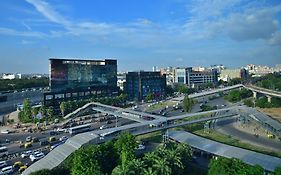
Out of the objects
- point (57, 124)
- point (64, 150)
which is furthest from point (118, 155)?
point (57, 124)

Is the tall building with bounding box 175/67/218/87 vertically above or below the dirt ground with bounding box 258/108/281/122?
above

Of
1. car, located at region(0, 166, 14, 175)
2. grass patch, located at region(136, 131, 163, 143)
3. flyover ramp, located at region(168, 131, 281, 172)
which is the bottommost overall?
car, located at region(0, 166, 14, 175)

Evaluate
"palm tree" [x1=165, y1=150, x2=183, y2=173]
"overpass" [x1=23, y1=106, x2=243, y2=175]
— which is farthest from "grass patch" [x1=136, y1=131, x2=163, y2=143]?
"palm tree" [x1=165, y1=150, x2=183, y2=173]

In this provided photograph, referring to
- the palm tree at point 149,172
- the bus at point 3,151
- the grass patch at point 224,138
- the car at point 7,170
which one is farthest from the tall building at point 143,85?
the palm tree at point 149,172

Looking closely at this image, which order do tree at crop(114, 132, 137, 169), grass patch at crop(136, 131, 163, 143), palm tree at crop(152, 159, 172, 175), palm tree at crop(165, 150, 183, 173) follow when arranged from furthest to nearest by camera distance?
grass patch at crop(136, 131, 163, 143), tree at crop(114, 132, 137, 169), palm tree at crop(165, 150, 183, 173), palm tree at crop(152, 159, 172, 175)

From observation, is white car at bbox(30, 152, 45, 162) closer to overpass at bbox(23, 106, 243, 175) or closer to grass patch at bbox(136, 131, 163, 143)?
overpass at bbox(23, 106, 243, 175)

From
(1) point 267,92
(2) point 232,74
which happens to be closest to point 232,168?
(1) point 267,92
